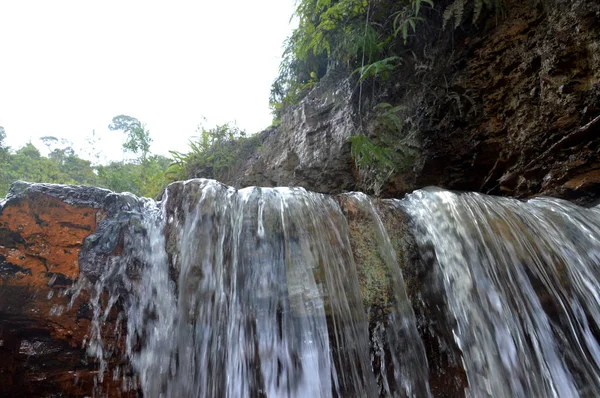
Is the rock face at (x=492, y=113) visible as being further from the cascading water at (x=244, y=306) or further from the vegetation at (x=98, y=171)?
the vegetation at (x=98, y=171)

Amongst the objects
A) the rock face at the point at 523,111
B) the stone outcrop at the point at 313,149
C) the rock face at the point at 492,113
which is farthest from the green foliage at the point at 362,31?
the rock face at the point at 523,111

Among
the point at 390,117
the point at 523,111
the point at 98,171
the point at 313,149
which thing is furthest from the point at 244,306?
the point at 98,171

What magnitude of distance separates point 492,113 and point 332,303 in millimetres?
2865

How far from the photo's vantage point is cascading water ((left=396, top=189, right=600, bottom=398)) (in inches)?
72.7

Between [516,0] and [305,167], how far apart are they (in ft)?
10.9

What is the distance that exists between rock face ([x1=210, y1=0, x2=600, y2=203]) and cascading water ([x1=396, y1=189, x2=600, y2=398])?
62 cm

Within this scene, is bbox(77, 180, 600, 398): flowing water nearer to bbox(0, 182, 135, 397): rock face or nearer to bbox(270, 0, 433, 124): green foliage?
bbox(0, 182, 135, 397): rock face

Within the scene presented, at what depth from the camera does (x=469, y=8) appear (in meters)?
3.61

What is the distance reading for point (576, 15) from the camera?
2.77 m

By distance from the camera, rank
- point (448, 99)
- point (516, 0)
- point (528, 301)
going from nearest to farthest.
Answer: point (528, 301) < point (516, 0) < point (448, 99)

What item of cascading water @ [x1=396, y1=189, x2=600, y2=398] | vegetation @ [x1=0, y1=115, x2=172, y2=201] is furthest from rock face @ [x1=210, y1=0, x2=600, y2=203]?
vegetation @ [x1=0, y1=115, x2=172, y2=201]

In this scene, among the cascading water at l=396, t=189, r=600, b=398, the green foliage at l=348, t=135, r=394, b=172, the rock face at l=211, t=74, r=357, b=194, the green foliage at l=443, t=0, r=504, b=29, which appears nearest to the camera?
the cascading water at l=396, t=189, r=600, b=398

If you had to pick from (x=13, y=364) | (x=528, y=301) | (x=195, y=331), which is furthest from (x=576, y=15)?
(x=13, y=364)

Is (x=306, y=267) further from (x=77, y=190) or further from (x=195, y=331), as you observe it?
(x=77, y=190)
